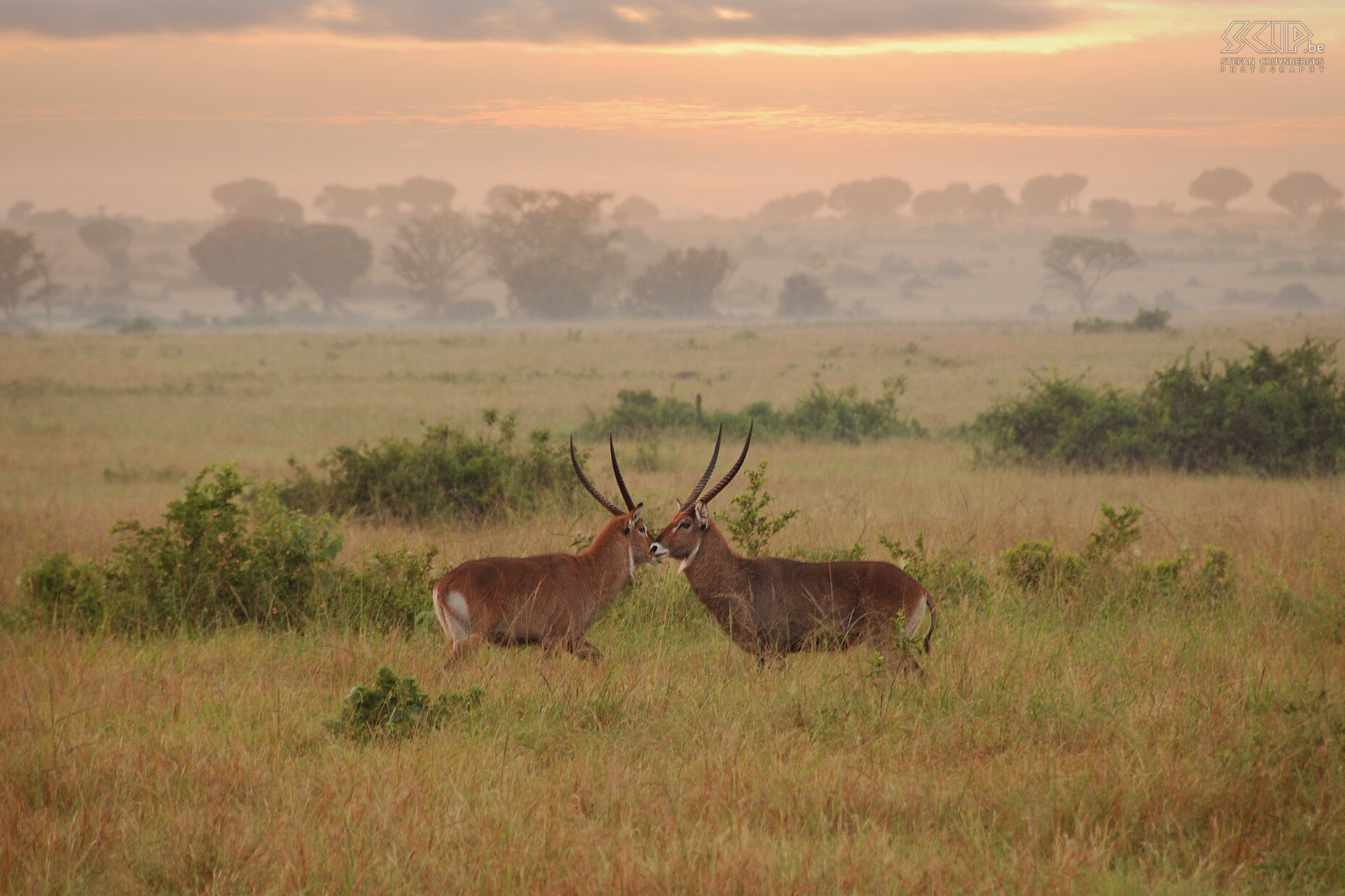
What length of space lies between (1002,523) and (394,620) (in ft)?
17.6

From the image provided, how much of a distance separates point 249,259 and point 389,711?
93.5 meters

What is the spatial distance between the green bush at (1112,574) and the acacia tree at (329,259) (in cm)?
9049

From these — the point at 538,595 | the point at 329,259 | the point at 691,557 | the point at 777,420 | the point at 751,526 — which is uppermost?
the point at 329,259

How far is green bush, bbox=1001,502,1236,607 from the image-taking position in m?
7.06

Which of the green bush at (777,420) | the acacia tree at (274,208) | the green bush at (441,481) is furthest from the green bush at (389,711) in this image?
the acacia tree at (274,208)

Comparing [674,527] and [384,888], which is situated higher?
[674,527]

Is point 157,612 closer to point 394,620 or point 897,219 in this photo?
point 394,620

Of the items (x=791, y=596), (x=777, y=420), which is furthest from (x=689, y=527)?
(x=777, y=420)

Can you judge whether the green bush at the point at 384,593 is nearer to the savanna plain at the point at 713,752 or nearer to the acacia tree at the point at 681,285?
the savanna plain at the point at 713,752

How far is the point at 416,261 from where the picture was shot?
9381 cm

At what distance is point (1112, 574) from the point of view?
731 centimetres

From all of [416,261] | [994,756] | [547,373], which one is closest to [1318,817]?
[994,756]

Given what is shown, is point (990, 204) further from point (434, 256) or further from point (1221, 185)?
point (434, 256)

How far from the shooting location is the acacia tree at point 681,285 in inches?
3329
